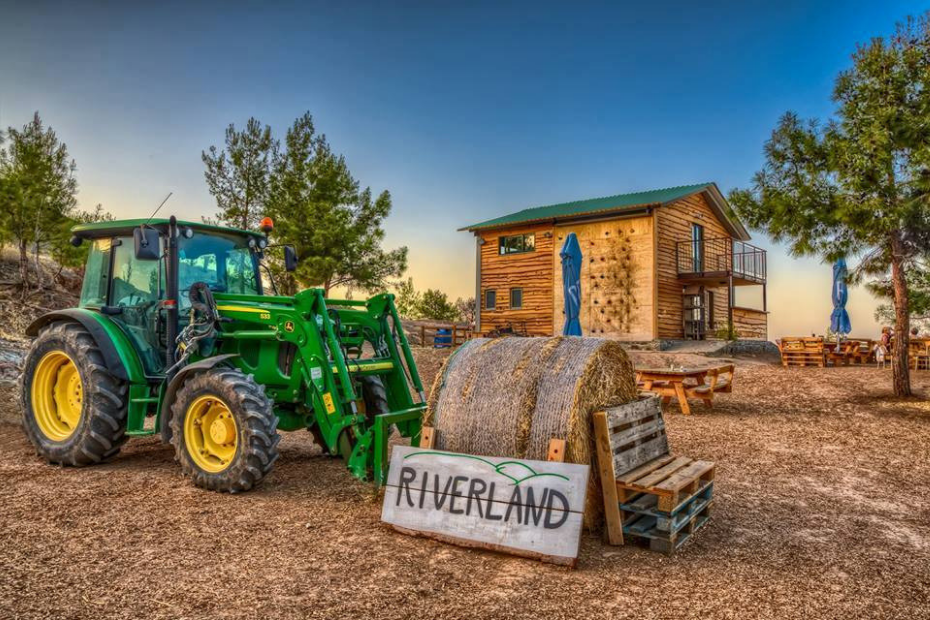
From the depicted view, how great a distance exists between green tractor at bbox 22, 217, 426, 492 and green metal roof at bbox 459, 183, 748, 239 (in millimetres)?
18514

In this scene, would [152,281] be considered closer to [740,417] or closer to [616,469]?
[616,469]

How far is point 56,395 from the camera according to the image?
274 inches

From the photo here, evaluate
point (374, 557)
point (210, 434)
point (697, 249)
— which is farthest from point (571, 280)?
point (697, 249)

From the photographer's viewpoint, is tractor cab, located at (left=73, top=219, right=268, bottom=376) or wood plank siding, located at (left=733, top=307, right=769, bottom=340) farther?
wood plank siding, located at (left=733, top=307, right=769, bottom=340)

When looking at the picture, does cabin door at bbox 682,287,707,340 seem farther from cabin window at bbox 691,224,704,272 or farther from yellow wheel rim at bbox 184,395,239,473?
yellow wheel rim at bbox 184,395,239,473

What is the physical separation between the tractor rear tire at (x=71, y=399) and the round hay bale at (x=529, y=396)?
3.37 metres

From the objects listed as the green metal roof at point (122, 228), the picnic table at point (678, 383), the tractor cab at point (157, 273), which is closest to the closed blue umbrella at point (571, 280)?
the picnic table at point (678, 383)

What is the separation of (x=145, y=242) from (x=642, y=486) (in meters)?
4.48

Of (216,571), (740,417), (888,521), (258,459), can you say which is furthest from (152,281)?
(740,417)

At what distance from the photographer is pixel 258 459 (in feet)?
16.6

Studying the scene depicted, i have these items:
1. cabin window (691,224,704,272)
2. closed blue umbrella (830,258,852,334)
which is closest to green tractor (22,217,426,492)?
closed blue umbrella (830,258,852,334)

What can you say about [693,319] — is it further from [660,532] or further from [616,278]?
[660,532]

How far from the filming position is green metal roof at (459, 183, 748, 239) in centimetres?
2372

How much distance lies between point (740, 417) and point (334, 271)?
1992 cm
